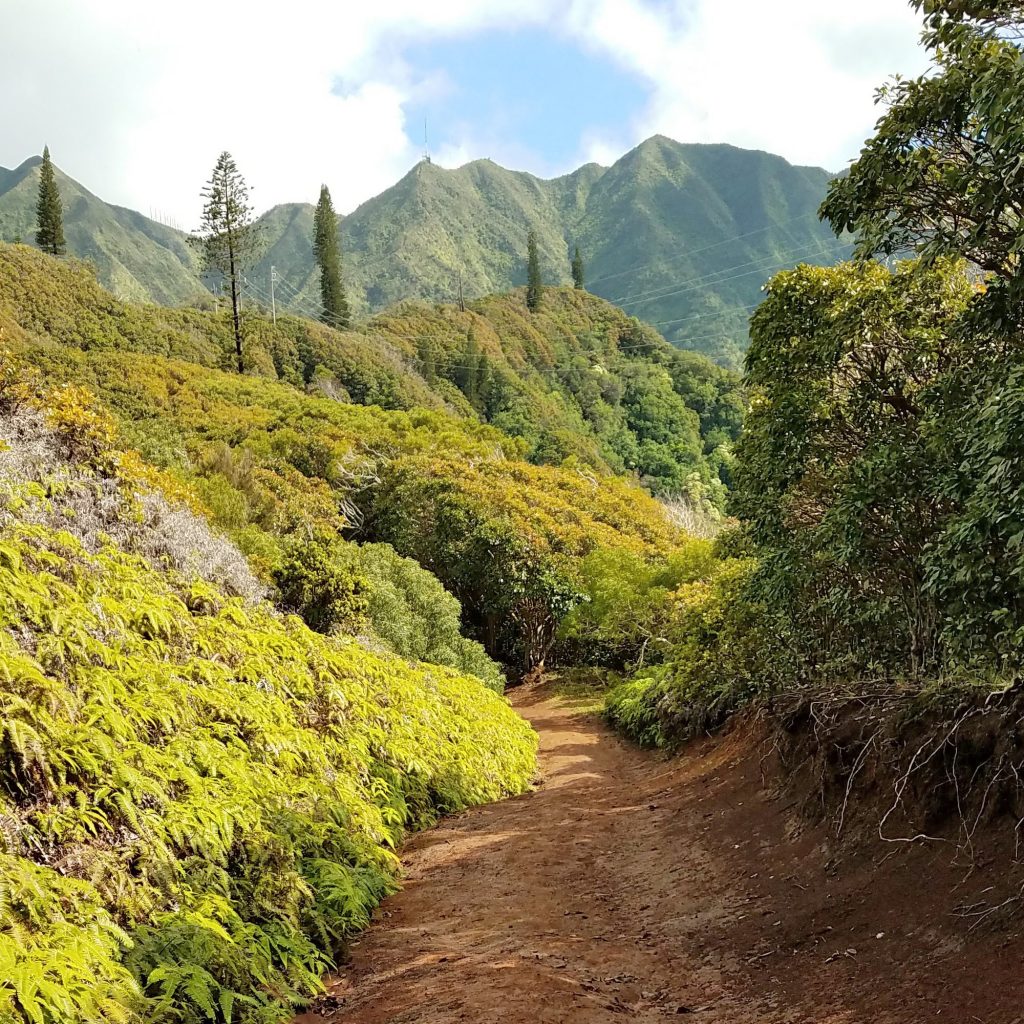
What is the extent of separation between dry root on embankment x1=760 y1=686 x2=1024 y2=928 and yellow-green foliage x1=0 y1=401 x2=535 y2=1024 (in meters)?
4.53

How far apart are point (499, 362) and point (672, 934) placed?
78423mm

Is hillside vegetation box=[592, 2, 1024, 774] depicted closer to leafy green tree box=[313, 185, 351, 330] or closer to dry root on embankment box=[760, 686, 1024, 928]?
dry root on embankment box=[760, 686, 1024, 928]

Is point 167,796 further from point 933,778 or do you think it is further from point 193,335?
point 193,335

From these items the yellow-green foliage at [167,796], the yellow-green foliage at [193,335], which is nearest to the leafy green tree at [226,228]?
the yellow-green foliage at [193,335]

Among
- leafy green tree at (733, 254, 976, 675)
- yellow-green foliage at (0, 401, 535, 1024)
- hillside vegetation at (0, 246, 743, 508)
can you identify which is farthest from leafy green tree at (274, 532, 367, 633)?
hillside vegetation at (0, 246, 743, 508)

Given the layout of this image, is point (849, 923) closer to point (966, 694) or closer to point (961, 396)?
point (966, 694)

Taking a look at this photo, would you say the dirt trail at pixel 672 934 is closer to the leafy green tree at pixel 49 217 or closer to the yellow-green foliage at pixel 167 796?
the yellow-green foliage at pixel 167 796

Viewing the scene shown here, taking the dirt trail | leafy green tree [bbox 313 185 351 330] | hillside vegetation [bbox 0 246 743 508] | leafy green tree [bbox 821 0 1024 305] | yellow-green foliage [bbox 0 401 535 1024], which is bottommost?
the dirt trail

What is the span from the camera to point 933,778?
6316mm

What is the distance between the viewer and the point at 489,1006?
4.73 meters

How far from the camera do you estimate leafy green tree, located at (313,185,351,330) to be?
77312 millimetres

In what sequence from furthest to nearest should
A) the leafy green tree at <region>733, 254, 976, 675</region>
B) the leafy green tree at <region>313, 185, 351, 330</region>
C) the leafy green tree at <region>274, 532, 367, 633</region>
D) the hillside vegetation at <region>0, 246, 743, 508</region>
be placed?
the leafy green tree at <region>313, 185, 351, 330</region> < the hillside vegetation at <region>0, 246, 743, 508</region> < the leafy green tree at <region>274, 532, 367, 633</region> < the leafy green tree at <region>733, 254, 976, 675</region>

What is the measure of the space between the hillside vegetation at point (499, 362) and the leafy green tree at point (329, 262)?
140 inches

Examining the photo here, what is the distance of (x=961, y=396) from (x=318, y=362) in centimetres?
5767
